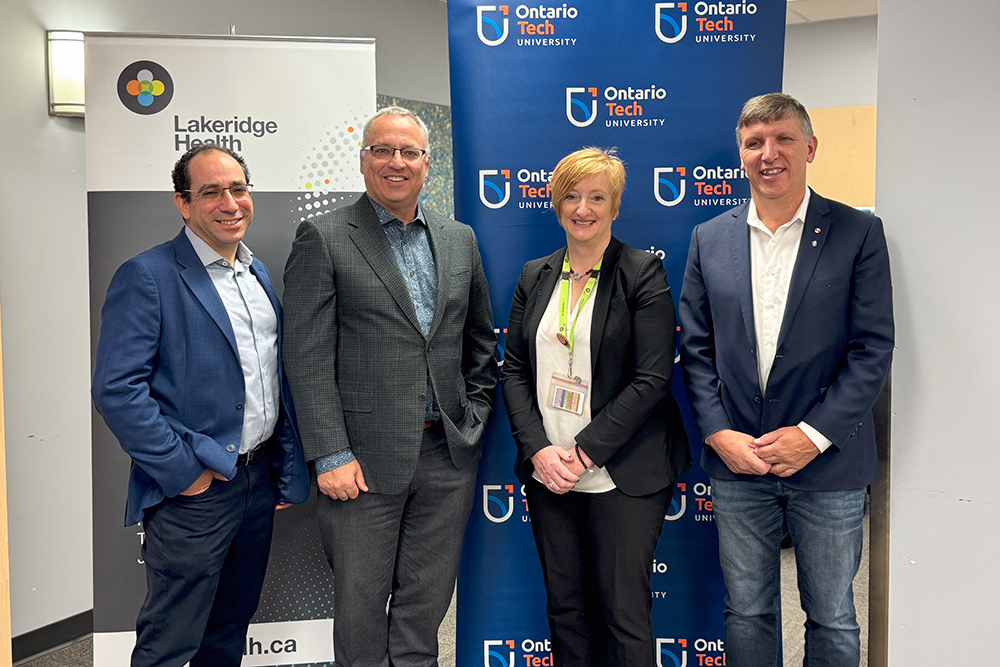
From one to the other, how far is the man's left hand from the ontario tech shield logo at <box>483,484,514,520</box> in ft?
3.07

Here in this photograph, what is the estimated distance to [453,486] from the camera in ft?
7.28

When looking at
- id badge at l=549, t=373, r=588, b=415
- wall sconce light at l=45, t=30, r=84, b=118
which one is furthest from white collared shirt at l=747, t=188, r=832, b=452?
wall sconce light at l=45, t=30, r=84, b=118

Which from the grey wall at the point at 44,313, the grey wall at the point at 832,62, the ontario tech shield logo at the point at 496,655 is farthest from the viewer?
the grey wall at the point at 832,62

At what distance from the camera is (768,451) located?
6.44ft

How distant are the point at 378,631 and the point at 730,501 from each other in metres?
1.06

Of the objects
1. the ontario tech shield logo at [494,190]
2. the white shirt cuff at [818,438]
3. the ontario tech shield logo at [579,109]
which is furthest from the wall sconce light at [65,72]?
the white shirt cuff at [818,438]

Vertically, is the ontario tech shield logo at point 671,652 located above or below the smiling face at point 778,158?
below

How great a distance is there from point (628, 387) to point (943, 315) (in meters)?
0.88

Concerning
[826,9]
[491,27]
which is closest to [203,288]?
[491,27]

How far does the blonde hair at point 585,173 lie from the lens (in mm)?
2137

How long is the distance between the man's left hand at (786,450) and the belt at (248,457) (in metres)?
1.41

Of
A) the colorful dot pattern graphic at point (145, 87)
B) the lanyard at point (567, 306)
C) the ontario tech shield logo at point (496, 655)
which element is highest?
the colorful dot pattern graphic at point (145, 87)

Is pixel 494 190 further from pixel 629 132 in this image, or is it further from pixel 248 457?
pixel 248 457

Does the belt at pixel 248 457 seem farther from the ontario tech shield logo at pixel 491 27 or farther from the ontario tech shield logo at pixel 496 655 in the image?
the ontario tech shield logo at pixel 491 27
